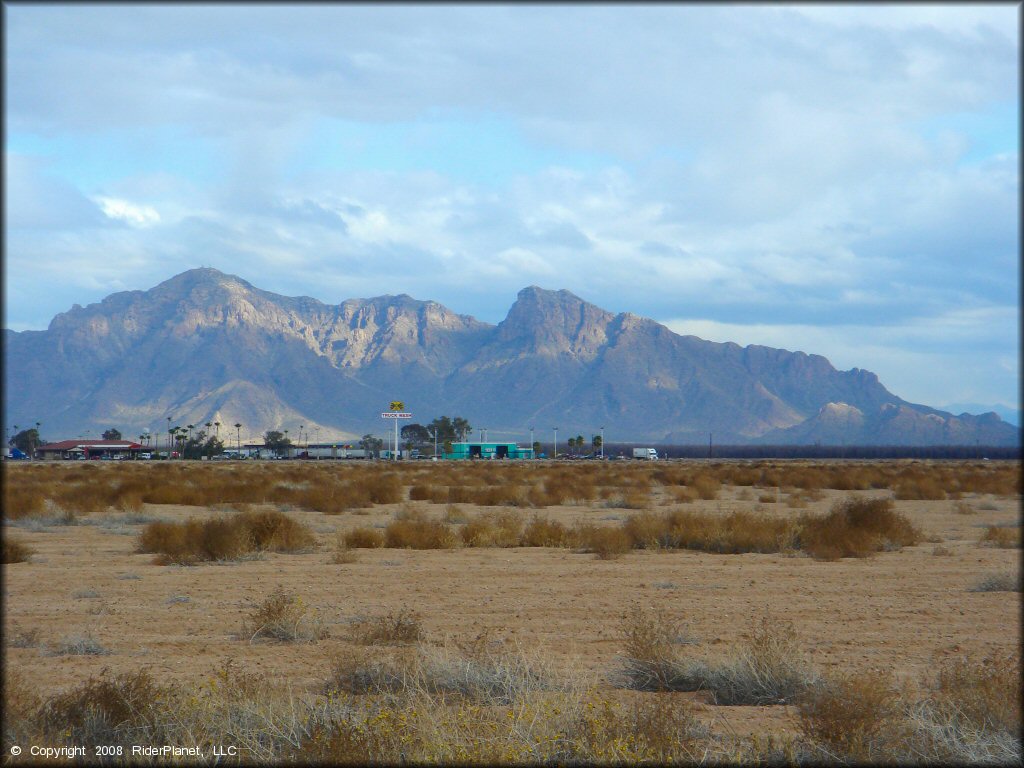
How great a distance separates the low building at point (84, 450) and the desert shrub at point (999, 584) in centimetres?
17479

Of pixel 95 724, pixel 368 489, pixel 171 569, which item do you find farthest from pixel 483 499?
pixel 95 724

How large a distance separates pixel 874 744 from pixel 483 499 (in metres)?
35.8

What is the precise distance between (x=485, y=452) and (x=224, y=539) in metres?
154

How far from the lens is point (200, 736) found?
795cm

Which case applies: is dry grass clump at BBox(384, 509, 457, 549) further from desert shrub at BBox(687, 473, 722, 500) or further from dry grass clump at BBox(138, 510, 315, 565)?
desert shrub at BBox(687, 473, 722, 500)

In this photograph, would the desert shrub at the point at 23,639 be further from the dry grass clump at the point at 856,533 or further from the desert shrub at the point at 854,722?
the dry grass clump at the point at 856,533

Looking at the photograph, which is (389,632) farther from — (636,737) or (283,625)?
(636,737)

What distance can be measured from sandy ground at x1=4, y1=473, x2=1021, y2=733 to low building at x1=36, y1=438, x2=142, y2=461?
550 feet

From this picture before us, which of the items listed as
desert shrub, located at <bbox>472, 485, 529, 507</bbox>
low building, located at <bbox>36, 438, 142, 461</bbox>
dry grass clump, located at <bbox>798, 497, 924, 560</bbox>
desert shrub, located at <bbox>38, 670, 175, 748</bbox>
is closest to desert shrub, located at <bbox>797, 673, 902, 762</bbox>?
desert shrub, located at <bbox>38, 670, 175, 748</bbox>

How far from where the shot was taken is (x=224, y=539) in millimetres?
21672

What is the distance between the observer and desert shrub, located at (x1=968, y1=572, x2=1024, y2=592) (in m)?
17.6

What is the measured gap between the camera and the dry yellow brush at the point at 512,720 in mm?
7676

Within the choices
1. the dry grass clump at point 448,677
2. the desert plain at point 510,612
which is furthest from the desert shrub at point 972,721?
the dry grass clump at point 448,677

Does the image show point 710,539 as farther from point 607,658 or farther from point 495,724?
point 495,724
